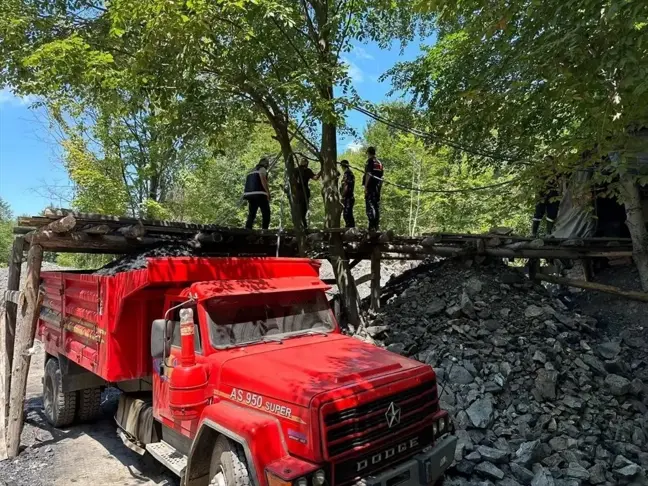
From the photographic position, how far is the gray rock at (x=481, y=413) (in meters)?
6.48

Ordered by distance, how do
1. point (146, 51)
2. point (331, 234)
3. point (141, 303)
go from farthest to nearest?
point (331, 234)
point (146, 51)
point (141, 303)

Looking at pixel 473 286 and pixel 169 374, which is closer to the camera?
pixel 169 374

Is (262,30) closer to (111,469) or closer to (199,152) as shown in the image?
(111,469)

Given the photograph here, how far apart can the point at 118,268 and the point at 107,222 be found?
799 millimetres

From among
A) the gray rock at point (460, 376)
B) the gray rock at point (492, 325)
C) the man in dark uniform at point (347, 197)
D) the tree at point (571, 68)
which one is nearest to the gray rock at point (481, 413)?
the gray rock at point (460, 376)

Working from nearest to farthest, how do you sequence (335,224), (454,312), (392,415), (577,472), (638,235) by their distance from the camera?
1. (392,415)
2. (577,472)
3. (638,235)
4. (454,312)
5. (335,224)

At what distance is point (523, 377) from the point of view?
754 cm

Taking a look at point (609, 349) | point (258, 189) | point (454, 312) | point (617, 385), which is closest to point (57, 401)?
point (258, 189)

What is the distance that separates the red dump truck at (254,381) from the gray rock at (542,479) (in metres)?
1.47

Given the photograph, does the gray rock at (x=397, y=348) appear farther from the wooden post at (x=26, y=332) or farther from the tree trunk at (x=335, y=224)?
the wooden post at (x=26, y=332)

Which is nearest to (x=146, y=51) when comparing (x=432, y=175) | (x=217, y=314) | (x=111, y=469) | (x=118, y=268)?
(x=118, y=268)

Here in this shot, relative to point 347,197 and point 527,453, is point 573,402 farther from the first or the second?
point 347,197

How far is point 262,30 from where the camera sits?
7957 mm

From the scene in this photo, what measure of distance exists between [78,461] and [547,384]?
6.56m
